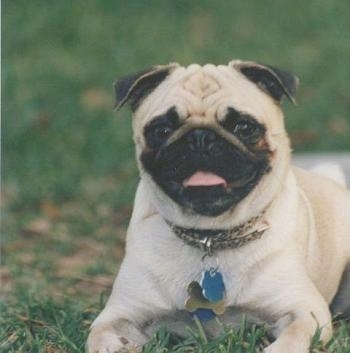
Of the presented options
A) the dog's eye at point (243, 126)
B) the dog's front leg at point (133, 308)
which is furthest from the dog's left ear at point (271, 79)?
the dog's front leg at point (133, 308)

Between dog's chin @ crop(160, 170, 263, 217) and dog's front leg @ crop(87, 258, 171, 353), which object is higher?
dog's chin @ crop(160, 170, 263, 217)

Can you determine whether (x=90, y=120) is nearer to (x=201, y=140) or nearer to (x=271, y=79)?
(x=271, y=79)

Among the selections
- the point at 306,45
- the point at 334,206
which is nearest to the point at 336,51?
the point at 306,45

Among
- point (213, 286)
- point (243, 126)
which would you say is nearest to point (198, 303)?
point (213, 286)

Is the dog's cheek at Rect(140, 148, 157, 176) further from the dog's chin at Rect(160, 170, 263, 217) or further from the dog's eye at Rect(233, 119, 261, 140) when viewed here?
the dog's eye at Rect(233, 119, 261, 140)

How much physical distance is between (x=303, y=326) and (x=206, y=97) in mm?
815

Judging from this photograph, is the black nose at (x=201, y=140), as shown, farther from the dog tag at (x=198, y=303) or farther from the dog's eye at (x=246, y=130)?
the dog tag at (x=198, y=303)

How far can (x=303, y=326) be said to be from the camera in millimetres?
3949

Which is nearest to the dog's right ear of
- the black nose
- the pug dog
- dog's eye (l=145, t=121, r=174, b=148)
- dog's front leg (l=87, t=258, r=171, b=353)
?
the pug dog

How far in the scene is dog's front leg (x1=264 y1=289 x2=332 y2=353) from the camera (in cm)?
386

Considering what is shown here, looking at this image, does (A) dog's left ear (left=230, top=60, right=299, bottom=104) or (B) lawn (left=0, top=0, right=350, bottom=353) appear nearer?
(A) dog's left ear (left=230, top=60, right=299, bottom=104)

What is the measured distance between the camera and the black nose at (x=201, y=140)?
153 inches

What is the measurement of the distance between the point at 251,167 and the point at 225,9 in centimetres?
735

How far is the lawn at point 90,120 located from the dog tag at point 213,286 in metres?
0.13
